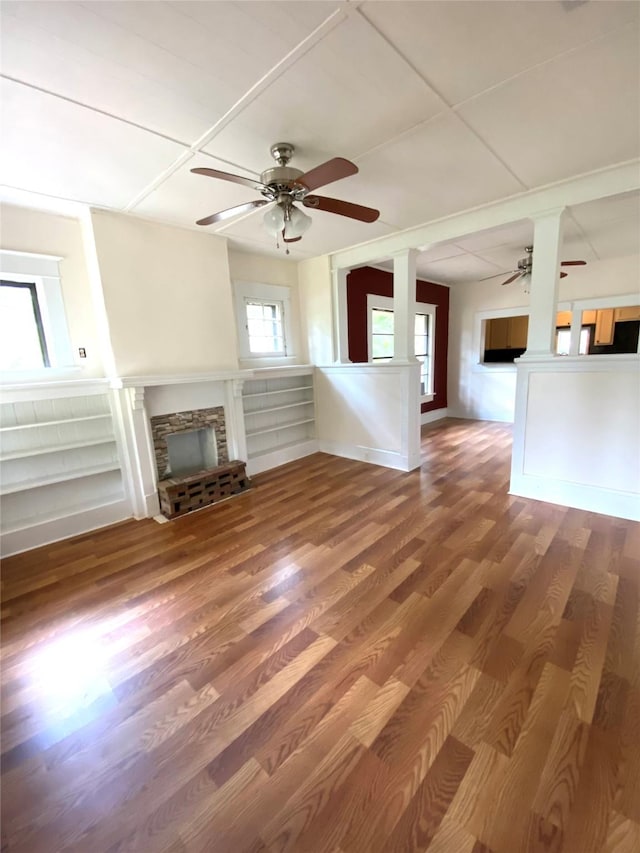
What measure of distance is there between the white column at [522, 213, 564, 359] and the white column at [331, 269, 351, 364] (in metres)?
2.20

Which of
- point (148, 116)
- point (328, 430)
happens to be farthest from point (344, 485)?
point (148, 116)

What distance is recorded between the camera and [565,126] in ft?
6.66

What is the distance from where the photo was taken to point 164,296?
10.9 ft

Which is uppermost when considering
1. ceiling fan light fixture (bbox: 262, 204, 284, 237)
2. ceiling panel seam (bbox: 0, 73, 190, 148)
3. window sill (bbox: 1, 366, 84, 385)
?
ceiling panel seam (bbox: 0, 73, 190, 148)

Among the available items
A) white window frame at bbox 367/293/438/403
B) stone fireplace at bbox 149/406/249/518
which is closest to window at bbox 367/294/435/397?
white window frame at bbox 367/293/438/403

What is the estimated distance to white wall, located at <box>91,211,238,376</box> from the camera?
303 centimetres

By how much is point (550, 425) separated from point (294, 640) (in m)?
2.79

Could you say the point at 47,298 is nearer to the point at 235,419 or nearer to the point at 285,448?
the point at 235,419

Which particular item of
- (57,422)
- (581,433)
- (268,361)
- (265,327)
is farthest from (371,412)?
(57,422)

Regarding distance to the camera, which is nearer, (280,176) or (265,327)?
(280,176)

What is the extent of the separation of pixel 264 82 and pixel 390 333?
14.7 ft

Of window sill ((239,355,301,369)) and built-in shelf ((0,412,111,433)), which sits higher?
window sill ((239,355,301,369))

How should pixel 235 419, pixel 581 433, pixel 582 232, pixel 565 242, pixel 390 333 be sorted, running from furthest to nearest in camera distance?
pixel 390 333
pixel 565 242
pixel 235 419
pixel 582 232
pixel 581 433

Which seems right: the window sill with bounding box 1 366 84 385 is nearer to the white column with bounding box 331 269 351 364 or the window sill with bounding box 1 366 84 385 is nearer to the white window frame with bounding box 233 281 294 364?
the white window frame with bounding box 233 281 294 364
